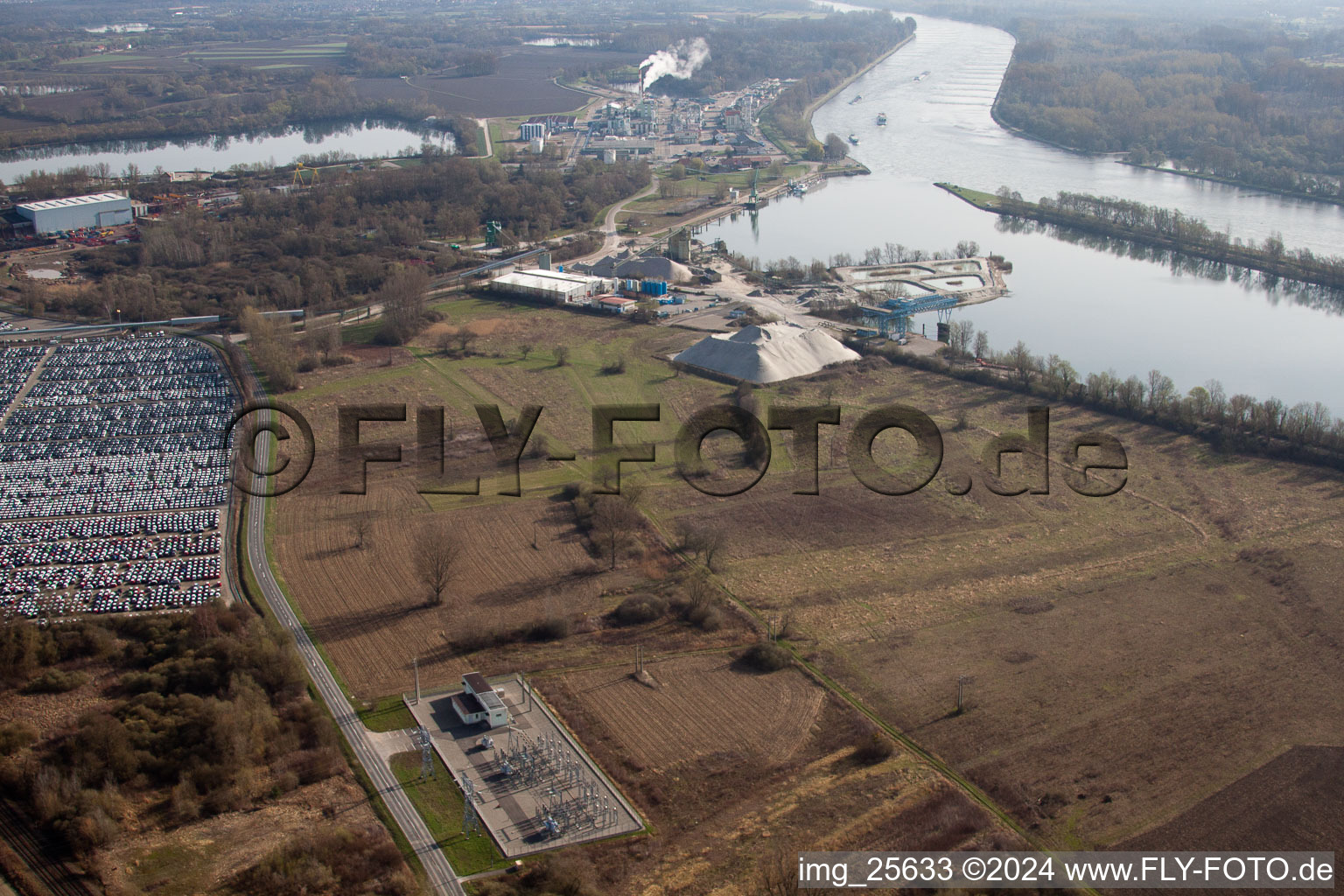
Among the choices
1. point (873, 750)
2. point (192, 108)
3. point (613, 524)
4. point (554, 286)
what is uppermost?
point (192, 108)

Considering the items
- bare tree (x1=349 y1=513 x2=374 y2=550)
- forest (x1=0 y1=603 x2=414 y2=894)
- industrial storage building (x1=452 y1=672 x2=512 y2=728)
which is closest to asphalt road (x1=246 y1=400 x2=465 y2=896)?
forest (x1=0 y1=603 x2=414 y2=894)

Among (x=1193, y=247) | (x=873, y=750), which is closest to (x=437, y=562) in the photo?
(x=873, y=750)

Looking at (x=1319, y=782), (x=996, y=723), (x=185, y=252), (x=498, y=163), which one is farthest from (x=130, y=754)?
(x=498, y=163)

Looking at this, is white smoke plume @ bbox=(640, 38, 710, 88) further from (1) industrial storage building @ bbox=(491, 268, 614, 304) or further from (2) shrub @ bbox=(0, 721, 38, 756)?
(2) shrub @ bbox=(0, 721, 38, 756)

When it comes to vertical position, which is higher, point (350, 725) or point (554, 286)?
point (554, 286)

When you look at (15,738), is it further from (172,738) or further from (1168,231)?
(1168,231)

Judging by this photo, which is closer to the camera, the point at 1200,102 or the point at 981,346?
the point at 981,346
